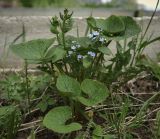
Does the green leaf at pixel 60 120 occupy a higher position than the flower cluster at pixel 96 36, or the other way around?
the flower cluster at pixel 96 36

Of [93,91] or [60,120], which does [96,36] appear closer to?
[93,91]

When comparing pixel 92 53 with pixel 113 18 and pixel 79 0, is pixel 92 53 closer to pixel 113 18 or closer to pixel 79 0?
pixel 113 18

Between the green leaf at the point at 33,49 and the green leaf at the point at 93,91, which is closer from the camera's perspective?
the green leaf at the point at 93,91

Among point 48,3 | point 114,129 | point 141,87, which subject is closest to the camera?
point 114,129

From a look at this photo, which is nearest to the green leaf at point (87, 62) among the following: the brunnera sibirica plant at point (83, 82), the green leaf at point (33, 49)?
the brunnera sibirica plant at point (83, 82)

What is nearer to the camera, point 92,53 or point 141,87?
point 92,53

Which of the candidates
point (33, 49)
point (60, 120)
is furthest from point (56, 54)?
point (60, 120)

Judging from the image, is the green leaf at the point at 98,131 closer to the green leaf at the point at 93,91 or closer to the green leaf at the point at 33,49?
the green leaf at the point at 93,91

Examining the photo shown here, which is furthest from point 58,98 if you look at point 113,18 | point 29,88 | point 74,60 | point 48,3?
point 48,3
